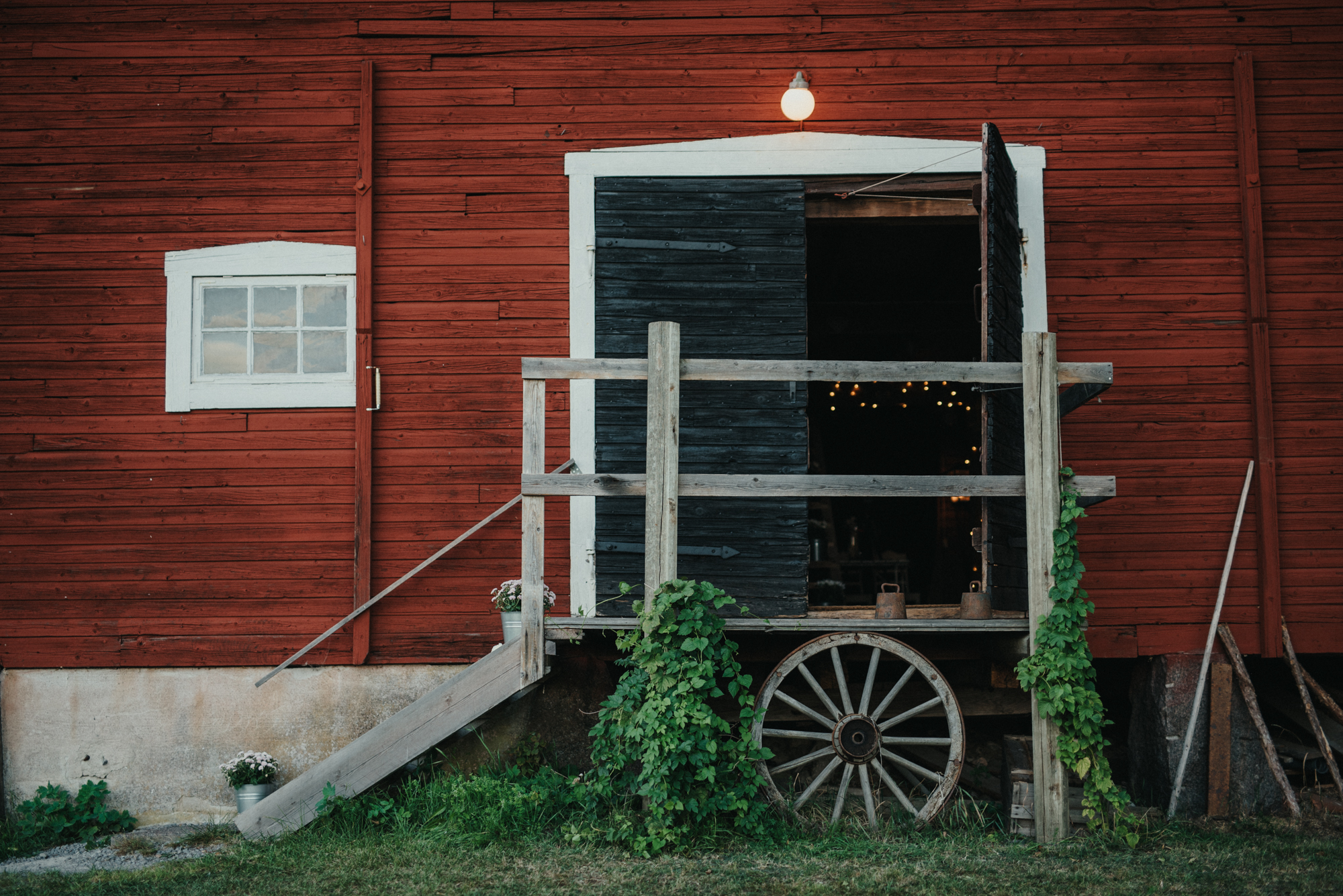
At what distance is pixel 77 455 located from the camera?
648 centimetres

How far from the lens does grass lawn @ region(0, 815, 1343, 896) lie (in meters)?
4.42

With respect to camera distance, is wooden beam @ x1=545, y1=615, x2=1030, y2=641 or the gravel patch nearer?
wooden beam @ x1=545, y1=615, x2=1030, y2=641

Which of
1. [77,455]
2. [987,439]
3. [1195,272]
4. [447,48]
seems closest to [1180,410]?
[1195,272]

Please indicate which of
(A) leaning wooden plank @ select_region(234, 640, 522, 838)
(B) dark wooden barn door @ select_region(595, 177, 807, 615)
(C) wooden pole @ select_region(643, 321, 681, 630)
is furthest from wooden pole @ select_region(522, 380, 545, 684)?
(B) dark wooden barn door @ select_region(595, 177, 807, 615)

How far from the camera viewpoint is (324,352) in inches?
257

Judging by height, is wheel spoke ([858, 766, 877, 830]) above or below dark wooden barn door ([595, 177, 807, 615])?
below

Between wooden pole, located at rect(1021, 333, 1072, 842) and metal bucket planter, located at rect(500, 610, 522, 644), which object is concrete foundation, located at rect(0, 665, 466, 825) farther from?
wooden pole, located at rect(1021, 333, 1072, 842)

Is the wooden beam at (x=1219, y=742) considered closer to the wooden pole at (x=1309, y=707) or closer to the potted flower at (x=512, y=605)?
the wooden pole at (x=1309, y=707)

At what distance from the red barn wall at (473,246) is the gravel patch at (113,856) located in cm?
106

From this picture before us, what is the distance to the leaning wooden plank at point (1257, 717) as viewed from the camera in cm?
578

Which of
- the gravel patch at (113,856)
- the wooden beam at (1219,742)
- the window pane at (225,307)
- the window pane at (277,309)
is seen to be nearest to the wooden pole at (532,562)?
the gravel patch at (113,856)

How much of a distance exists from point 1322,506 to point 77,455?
314 inches

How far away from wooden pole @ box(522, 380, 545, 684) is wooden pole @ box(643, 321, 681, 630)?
1.85 ft

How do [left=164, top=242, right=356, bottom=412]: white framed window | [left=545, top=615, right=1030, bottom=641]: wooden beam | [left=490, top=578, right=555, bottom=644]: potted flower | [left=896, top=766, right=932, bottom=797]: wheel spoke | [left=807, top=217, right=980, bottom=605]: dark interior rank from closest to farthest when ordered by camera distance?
1. [left=545, top=615, right=1030, bottom=641]: wooden beam
2. [left=896, top=766, right=932, bottom=797]: wheel spoke
3. [left=490, top=578, right=555, bottom=644]: potted flower
4. [left=164, top=242, right=356, bottom=412]: white framed window
5. [left=807, top=217, right=980, bottom=605]: dark interior
